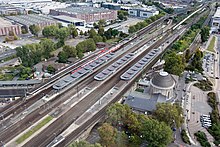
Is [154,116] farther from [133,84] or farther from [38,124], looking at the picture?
[38,124]

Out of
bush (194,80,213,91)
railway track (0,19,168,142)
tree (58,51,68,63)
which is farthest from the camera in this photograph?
tree (58,51,68,63)

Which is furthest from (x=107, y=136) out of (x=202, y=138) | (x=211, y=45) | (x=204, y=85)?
(x=211, y=45)

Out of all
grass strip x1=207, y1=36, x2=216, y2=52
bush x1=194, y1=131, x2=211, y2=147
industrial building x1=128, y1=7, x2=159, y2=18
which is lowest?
bush x1=194, y1=131, x2=211, y2=147

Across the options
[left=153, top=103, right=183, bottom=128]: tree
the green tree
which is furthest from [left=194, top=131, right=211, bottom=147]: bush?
the green tree

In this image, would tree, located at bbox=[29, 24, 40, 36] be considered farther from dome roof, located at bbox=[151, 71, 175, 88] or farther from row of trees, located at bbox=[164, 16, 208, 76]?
dome roof, located at bbox=[151, 71, 175, 88]

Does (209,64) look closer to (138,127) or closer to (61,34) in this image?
(138,127)

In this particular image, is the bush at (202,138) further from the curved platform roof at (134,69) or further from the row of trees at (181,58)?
the curved platform roof at (134,69)

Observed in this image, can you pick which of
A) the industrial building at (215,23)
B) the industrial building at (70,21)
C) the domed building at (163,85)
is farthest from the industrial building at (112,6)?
the domed building at (163,85)

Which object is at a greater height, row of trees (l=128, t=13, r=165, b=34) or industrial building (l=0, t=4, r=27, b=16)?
industrial building (l=0, t=4, r=27, b=16)

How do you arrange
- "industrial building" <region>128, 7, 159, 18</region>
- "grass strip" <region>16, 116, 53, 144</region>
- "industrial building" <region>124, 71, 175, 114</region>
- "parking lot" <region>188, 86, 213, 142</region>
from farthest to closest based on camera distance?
"industrial building" <region>128, 7, 159, 18</region>
"industrial building" <region>124, 71, 175, 114</region>
"parking lot" <region>188, 86, 213, 142</region>
"grass strip" <region>16, 116, 53, 144</region>
